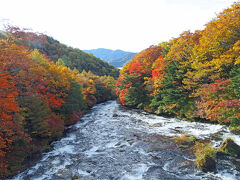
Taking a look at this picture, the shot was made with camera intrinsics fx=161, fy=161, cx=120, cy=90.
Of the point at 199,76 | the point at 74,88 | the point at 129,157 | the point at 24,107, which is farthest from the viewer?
the point at 74,88

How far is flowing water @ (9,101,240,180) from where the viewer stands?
41.2 ft

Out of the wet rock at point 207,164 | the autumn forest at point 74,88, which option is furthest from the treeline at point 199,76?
the wet rock at point 207,164

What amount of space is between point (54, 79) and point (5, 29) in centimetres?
1039

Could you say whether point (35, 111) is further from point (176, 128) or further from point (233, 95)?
point (233, 95)

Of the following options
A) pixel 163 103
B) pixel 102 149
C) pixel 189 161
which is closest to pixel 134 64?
pixel 163 103

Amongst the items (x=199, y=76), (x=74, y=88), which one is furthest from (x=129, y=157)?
(x=74, y=88)

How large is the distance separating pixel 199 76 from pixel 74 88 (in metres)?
22.2

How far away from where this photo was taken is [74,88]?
104ft

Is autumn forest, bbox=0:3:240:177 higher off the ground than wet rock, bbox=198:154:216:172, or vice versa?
autumn forest, bbox=0:3:240:177

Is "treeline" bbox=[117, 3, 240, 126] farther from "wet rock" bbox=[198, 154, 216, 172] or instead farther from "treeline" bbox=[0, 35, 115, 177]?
"treeline" bbox=[0, 35, 115, 177]

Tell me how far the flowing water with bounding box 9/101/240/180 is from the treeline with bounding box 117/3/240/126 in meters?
3.65

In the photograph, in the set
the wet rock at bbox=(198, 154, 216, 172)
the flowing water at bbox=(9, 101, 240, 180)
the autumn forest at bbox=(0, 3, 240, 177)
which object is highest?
the autumn forest at bbox=(0, 3, 240, 177)

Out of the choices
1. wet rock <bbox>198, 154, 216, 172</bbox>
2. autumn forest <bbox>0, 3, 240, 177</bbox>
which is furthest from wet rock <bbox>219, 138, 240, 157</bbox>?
autumn forest <bbox>0, 3, 240, 177</bbox>

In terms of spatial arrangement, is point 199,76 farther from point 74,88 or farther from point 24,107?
point 24,107
